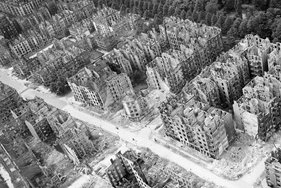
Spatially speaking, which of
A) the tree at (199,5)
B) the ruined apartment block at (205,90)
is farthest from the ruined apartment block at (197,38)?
the ruined apartment block at (205,90)

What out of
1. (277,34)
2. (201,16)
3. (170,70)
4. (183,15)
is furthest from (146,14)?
(277,34)

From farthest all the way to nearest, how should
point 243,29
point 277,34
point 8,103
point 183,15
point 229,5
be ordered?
point 229,5
point 183,15
point 243,29
point 8,103
point 277,34

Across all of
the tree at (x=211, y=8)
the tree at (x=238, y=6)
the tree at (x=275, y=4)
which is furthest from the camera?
the tree at (x=211, y=8)

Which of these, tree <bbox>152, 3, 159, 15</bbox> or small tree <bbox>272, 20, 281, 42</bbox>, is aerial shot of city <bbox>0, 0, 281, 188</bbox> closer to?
small tree <bbox>272, 20, 281, 42</bbox>

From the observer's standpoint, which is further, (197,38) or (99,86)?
(197,38)

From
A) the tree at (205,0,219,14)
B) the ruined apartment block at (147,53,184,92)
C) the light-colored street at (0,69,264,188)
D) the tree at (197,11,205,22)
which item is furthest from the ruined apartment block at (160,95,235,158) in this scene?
the tree at (205,0,219,14)

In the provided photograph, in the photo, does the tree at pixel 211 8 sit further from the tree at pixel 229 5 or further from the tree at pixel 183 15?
the tree at pixel 183 15

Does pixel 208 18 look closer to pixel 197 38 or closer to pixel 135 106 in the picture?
pixel 197 38
